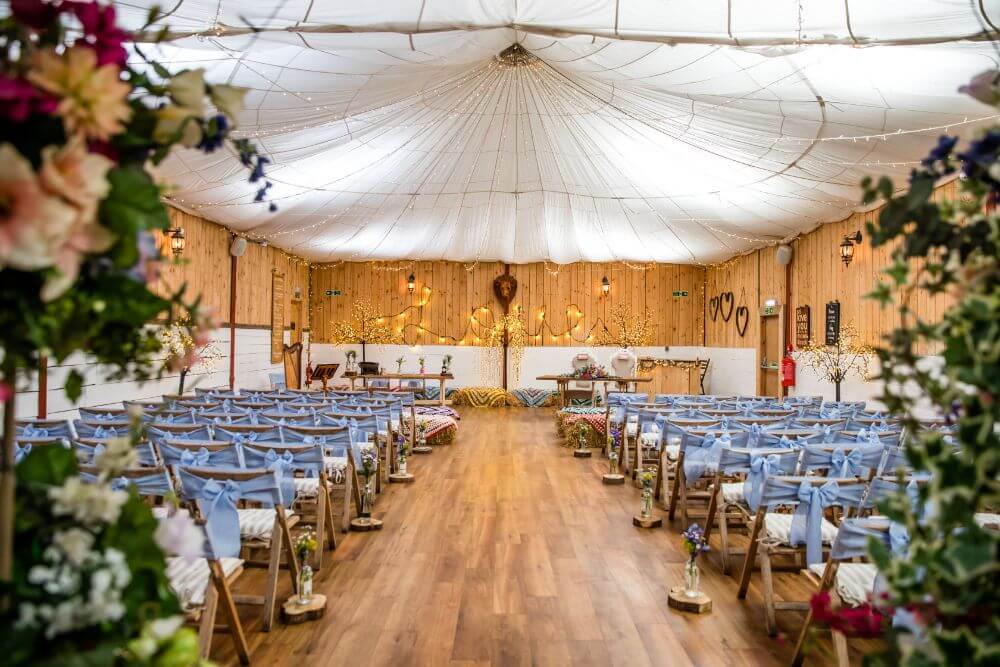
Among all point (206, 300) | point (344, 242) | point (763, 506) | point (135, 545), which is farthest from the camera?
point (344, 242)

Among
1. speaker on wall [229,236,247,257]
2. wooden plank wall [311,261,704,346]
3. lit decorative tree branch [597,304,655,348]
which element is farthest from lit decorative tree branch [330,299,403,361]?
lit decorative tree branch [597,304,655,348]

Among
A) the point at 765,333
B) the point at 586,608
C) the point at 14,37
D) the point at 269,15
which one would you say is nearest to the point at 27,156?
the point at 14,37

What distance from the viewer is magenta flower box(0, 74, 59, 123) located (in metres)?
0.80

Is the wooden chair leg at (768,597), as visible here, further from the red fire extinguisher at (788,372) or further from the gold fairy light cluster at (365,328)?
the gold fairy light cluster at (365,328)

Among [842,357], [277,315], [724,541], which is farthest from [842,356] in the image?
[277,315]

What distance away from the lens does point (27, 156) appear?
2.93ft

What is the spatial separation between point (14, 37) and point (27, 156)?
147 mm

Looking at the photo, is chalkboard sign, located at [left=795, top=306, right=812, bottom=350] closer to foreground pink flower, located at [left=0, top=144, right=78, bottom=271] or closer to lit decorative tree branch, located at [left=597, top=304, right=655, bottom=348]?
lit decorative tree branch, located at [left=597, top=304, right=655, bottom=348]

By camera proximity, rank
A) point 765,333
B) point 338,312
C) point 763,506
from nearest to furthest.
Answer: point 763,506 < point 765,333 < point 338,312

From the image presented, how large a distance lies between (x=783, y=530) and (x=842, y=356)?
24.1ft

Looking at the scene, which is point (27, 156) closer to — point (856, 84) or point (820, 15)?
point (820, 15)

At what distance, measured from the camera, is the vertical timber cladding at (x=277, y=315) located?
48.4 feet

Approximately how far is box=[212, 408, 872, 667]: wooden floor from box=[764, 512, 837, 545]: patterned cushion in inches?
18.1

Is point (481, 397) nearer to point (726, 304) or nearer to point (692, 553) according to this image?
point (726, 304)
